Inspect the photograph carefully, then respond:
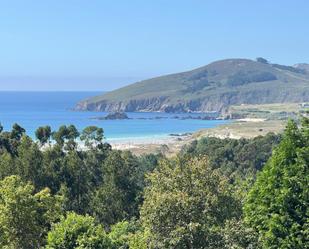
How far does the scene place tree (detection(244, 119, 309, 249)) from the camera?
2236cm

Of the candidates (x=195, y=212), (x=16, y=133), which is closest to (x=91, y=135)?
(x=16, y=133)

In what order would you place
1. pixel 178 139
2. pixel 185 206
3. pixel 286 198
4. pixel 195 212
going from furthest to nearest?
pixel 178 139, pixel 286 198, pixel 195 212, pixel 185 206

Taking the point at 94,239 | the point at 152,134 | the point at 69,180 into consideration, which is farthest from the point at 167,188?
the point at 152,134

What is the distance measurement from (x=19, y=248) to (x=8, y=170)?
16845mm

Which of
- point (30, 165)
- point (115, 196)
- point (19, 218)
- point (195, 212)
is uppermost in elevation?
point (30, 165)

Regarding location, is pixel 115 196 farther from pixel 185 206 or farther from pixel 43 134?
pixel 185 206

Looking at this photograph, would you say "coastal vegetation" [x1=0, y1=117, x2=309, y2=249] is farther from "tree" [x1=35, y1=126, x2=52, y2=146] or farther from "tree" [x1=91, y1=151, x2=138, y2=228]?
"tree" [x1=35, y1=126, x2=52, y2=146]

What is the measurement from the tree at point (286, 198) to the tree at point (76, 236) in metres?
6.56

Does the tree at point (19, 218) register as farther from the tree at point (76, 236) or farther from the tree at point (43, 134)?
the tree at point (43, 134)

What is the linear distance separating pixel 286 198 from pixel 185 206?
4225 mm

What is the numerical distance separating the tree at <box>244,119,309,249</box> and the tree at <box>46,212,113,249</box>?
6.56m

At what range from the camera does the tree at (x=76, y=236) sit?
22500 mm

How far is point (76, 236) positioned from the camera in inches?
898

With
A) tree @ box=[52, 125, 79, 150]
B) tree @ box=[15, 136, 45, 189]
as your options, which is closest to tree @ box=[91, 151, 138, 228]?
tree @ box=[15, 136, 45, 189]
